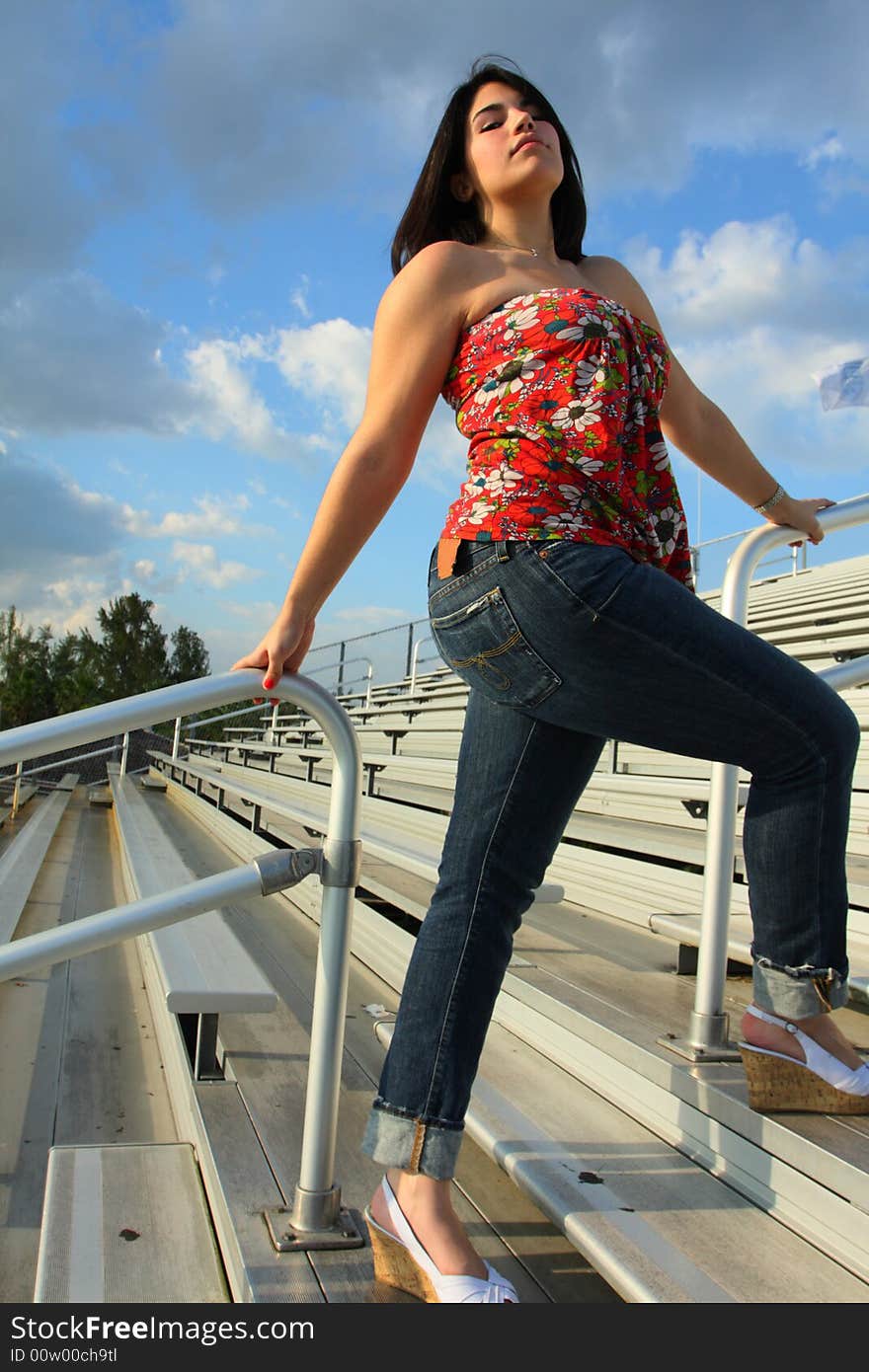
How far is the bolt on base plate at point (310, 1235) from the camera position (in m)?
1.17

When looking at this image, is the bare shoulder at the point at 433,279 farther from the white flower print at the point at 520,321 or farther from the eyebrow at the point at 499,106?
the eyebrow at the point at 499,106

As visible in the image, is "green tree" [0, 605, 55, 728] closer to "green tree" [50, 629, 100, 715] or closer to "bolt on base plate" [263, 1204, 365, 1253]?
"green tree" [50, 629, 100, 715]

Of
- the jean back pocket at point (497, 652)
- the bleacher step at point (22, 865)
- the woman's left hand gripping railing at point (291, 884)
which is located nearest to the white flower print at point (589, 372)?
the jean back pocket at point (497, 652)

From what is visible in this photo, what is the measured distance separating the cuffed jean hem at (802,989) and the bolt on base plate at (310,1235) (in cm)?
59

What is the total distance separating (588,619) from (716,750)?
0.22 metres

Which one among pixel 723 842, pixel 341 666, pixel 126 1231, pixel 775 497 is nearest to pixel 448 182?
pixel 775 497

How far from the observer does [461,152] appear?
135cm

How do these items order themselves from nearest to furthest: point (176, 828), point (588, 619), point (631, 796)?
point (588, 619)
point (631, 796)
point (176, 828)

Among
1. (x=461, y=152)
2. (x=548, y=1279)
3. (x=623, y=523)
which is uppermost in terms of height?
(x=461, y=152)

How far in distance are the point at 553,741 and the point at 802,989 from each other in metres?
0.46

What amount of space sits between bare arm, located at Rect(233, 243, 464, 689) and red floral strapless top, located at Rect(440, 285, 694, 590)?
0.13 ft

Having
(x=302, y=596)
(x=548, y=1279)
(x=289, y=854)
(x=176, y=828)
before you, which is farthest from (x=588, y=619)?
(x=176, y=828)

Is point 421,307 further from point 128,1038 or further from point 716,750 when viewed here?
point 128,1038

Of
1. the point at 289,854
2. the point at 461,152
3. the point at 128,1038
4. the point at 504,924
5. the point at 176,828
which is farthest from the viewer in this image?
the point at 176,828
